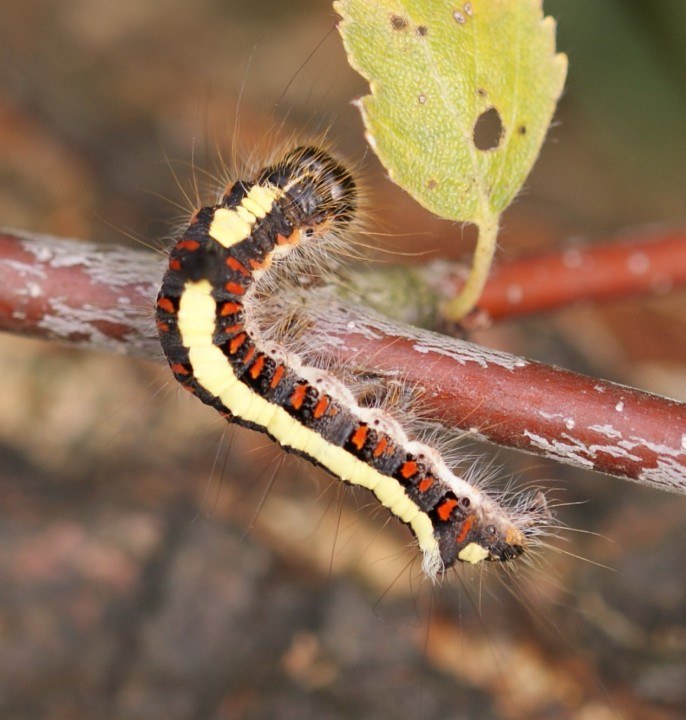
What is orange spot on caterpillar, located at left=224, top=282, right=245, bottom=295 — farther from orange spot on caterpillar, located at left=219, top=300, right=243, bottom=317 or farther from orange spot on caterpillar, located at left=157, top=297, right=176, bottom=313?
orange spot on caterpillar, located at left=157, top=297, right=176, bottom=313

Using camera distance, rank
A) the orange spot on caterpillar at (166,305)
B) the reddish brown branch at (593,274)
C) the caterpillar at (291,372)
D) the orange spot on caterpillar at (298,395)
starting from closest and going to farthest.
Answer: the orange spot on caterpillar at (166,305)
the caterpillar at (291,372)
the orange spot on caterpillar at (298,395)
the reddish brown branch at (593,274)

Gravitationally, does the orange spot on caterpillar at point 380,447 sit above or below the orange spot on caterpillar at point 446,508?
above

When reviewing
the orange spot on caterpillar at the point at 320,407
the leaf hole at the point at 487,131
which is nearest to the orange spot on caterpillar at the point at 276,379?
the orange spot on caterpillar at the point at 320,407

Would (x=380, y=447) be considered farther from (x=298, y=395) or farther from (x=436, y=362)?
(x=436, y=362)

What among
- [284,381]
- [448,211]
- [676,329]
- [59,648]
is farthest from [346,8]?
[676,329]

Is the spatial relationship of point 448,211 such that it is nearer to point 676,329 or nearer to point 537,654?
point 537,654

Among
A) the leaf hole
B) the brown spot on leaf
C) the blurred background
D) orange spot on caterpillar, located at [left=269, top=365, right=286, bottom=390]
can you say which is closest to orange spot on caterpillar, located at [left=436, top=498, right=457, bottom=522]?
the blurred background

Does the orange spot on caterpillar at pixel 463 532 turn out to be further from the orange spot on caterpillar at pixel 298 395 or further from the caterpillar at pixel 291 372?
the orange spot on caterpillar at pixel 298 395
